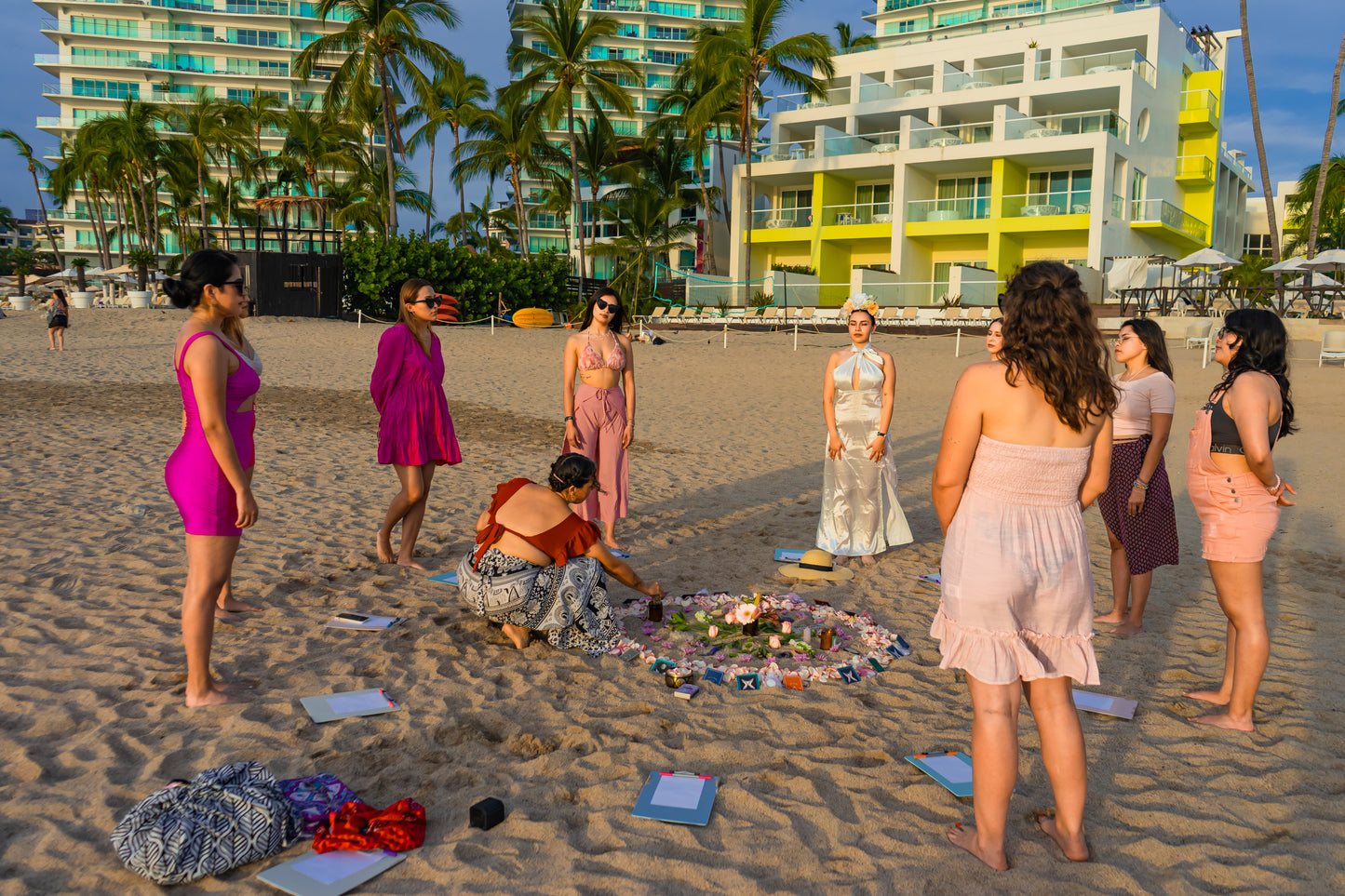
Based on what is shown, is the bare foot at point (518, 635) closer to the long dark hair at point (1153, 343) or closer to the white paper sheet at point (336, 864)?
the white paper sheet at point (336, 864)

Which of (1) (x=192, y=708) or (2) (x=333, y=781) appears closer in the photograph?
(2) (x=333, y=781)

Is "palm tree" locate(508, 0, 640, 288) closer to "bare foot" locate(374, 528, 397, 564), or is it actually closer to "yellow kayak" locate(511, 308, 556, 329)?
"yellow kayak" locate(511, 308, 556, 329)

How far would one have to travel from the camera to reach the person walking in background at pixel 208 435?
3043 millimetres

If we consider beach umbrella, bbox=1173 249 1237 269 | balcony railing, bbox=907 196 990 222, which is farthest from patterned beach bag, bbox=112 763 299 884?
balcony railing, bbox=907 196 990 222

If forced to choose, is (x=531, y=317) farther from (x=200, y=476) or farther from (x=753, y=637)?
(x=200, y=476)

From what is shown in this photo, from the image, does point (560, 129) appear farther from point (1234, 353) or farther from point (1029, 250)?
point (1234, 353)

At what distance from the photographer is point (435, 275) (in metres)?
26.2

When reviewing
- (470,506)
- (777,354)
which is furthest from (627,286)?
(470,506)

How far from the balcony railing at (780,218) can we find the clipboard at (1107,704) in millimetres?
31075

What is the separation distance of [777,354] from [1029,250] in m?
15.7

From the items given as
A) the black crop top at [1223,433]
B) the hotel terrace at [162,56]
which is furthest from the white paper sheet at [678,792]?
the hotel terrace at [162,56]

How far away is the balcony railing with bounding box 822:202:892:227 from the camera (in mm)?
31781

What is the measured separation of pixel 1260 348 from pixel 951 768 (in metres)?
1.87

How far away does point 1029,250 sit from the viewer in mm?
30797
